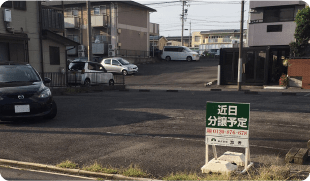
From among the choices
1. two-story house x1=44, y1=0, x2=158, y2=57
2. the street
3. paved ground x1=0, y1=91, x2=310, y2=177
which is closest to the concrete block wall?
the street

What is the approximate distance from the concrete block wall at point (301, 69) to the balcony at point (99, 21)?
75.4 ft

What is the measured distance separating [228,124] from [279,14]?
22.4 metres

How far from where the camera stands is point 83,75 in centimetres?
1867

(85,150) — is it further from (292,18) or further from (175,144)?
(292,18)

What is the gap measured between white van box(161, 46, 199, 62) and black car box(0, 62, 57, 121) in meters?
31.5

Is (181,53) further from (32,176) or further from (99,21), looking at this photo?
(32,176)

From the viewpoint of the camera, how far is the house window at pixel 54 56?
19119 mm

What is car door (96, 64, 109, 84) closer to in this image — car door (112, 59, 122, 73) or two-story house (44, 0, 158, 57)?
car door (112, 59, 122, 73)

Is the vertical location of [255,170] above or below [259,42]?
below

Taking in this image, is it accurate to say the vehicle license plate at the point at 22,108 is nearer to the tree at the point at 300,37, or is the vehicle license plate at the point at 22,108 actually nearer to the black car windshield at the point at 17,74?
the black car windshield at the point at 17,74

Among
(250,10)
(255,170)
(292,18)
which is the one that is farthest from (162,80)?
(255,170)

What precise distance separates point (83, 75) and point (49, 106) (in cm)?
1058

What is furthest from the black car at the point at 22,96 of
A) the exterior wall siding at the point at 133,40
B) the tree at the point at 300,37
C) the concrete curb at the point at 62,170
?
the exterior wall siding at the point at 133,40

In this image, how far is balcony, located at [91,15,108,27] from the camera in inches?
1367
